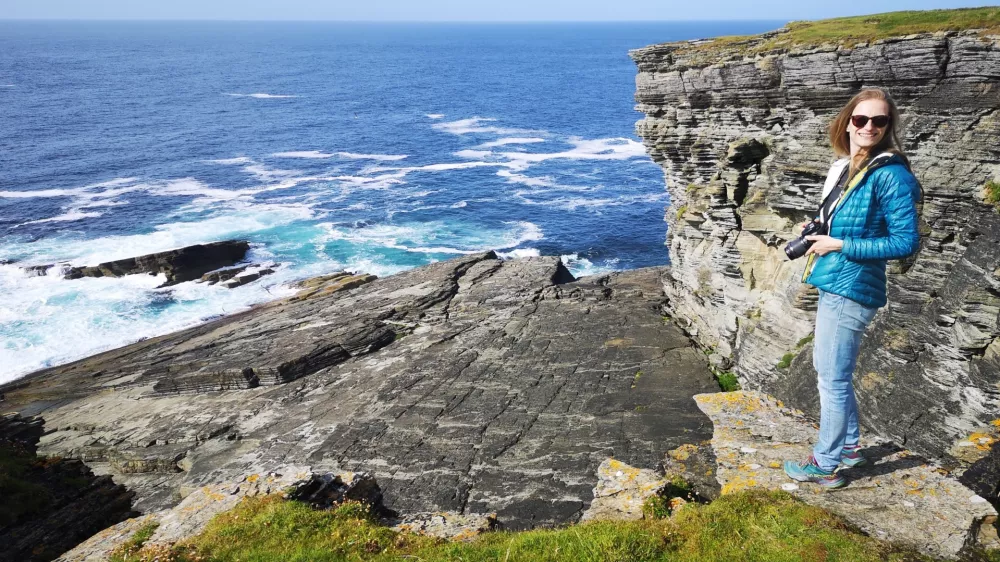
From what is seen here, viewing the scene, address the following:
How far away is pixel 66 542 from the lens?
17094 mm

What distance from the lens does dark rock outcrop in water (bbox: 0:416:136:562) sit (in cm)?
1673

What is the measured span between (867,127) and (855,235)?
136 centimetres

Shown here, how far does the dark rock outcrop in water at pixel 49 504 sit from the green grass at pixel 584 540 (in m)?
8.98

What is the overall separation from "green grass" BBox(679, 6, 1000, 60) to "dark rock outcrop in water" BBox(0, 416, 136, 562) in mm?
25601

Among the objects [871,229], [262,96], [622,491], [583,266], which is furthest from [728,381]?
[262,96]

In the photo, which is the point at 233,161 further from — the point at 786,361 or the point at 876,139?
the point at 876,139

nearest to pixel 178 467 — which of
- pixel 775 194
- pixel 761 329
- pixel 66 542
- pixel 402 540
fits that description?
pixel 66 542

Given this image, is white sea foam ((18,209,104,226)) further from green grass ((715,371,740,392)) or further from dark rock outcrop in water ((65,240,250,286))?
green grass ((715,371,740,392))

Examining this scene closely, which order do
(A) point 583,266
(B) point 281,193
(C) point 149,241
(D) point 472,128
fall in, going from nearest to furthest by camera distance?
(A) point 583,266, (C) point 149,241, (B) point 281,193, (D) point 472,128

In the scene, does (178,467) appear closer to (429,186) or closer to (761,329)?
(761,329)

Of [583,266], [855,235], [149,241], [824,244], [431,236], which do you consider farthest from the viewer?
[431,236]

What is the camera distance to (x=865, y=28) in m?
19.9

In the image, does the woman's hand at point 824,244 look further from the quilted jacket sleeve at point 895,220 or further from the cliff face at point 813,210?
the cliff face at point 813,210

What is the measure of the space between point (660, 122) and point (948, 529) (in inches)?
909
